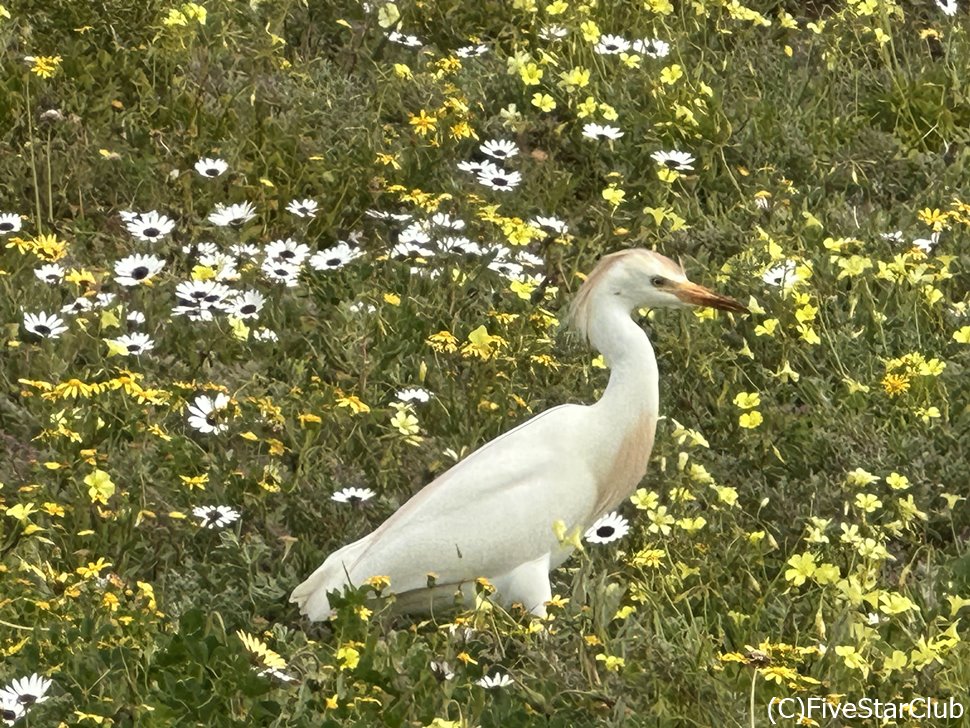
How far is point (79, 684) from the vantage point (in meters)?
5.04

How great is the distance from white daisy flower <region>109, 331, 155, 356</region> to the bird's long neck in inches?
65.1

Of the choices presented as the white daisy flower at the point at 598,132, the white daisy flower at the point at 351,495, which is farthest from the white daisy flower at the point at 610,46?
the white daisy flower at the point at 351,495

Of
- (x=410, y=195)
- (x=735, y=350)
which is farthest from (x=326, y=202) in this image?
(x=735, y=350)

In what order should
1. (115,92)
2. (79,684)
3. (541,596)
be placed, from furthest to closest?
(115,92) → (541,596) → (79,684)

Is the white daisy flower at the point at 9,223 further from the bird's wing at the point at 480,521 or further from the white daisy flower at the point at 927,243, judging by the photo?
the white daisy flower at the point at 927,243

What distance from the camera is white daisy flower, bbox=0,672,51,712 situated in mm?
5000

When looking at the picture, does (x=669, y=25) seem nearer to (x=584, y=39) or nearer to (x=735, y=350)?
(x=584, y=39)

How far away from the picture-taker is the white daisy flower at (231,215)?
7.48 metres

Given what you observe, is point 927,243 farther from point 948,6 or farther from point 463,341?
point 948,6

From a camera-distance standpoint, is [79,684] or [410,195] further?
[410,195]

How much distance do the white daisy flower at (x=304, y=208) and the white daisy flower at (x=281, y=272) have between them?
0.41 meters

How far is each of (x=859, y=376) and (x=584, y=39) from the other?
242 cm

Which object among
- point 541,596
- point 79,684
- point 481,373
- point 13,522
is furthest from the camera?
point 481,373

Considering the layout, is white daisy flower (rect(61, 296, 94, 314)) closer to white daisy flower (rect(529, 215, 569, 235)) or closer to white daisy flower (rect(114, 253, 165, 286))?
white daisy flower (rect(114, 253, 165, 286))
